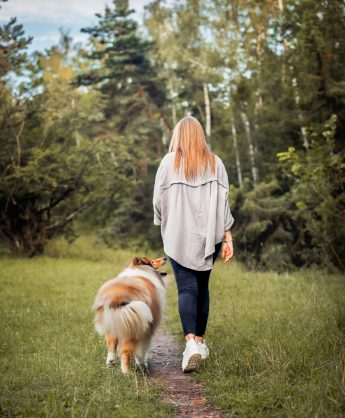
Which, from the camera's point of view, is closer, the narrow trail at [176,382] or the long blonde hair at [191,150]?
the narrow trail at [176,382]

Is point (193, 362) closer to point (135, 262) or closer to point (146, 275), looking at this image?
point (146, 275)

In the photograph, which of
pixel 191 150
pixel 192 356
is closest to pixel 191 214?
pixel 191 150

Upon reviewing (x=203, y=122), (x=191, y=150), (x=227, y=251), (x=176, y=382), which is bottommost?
(x=176, y=382)

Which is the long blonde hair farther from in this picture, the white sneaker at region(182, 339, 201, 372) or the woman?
the white sneaker at region(182, 339, 201, 372)

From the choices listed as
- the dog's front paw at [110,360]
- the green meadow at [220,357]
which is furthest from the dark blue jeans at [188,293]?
the dog's front paw at [110,360]

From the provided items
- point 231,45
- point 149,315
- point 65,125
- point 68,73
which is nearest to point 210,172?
point 149,315

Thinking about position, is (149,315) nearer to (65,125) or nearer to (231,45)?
(65,125)

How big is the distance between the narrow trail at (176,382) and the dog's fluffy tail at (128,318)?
1.55 ft

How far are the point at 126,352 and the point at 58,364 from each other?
2.22 ft

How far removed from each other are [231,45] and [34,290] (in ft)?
47.1

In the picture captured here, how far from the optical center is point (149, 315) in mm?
4188

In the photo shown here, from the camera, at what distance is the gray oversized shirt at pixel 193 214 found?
427 cm

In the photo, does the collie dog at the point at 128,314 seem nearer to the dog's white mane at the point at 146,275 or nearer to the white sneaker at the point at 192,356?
the dog's white mane at the point at 146,275

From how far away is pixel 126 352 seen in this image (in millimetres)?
4234
